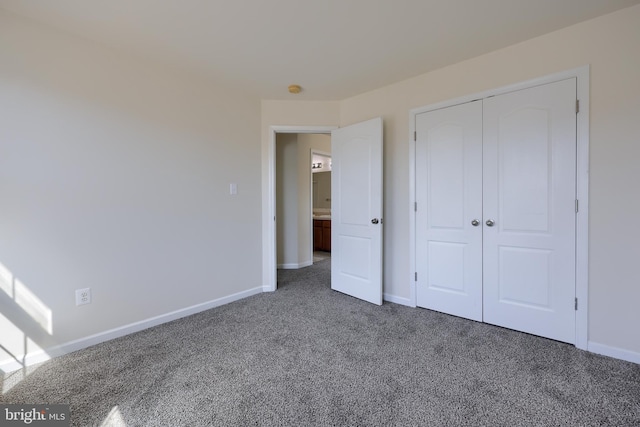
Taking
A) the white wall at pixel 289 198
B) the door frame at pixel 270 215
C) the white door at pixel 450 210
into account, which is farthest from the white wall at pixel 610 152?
the white wall at pixel 289 198

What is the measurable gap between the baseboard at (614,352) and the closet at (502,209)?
0.11m

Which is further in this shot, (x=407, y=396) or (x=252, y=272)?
(x=252, y=272)

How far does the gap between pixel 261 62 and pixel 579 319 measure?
3277 millimetres

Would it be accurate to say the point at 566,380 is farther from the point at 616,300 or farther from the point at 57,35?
the point at 57,35

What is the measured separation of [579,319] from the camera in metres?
2.11

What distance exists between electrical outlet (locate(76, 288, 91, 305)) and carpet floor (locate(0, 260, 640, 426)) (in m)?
0.36

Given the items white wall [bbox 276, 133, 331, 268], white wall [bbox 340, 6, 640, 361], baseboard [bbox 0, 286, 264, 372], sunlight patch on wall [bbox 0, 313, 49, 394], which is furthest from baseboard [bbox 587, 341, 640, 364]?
sunlight patch on wall [bbox 0, 313, 49, 394]

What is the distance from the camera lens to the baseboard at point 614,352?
1.91 meters

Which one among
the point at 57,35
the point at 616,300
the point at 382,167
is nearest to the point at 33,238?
the point at 57,35

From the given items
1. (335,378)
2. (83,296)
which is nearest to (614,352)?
(335,378)

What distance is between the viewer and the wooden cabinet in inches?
248

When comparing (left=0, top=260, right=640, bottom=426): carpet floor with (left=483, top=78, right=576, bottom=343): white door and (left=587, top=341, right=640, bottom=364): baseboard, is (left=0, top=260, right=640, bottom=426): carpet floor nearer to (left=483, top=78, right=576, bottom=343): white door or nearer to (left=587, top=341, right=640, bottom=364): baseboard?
(left=587, top=341, right=640, bottom=364): baseboard

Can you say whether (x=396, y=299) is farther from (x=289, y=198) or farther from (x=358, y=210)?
(x=289, y=198)

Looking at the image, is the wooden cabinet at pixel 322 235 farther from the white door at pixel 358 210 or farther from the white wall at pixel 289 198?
the white door at pixel 358 210
